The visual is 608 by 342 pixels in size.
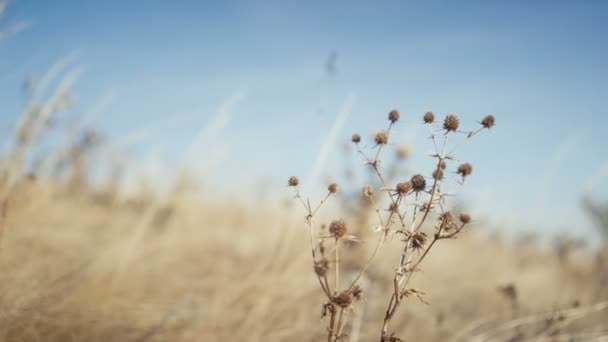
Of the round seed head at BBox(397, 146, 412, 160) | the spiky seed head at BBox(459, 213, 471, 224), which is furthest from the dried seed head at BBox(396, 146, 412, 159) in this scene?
the spiky seed head at BBox(459, 213, 471, 224)

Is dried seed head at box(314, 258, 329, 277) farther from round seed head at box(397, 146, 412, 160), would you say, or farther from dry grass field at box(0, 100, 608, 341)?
round seed head at box(397, 146, 412, 160)

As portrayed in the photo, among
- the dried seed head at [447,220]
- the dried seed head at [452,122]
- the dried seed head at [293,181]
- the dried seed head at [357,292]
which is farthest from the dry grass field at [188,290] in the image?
the dried seed head at [452,122]

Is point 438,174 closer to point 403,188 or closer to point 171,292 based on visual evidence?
point 403,188

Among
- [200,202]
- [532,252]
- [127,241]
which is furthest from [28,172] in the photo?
[532,252]

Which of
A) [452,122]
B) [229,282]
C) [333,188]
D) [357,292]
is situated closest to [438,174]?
[452,122]

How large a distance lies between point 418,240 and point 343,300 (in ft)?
0.92

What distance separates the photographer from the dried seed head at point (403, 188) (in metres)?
0.93

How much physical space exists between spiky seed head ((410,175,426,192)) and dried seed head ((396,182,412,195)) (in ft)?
0.05

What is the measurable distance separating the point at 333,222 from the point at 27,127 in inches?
110

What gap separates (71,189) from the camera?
638cm

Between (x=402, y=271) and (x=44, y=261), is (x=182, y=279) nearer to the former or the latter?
(x=44, y=261)

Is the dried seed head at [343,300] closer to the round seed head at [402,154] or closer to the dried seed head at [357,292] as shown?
the dried seed head at [357,292]

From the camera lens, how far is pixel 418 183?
3.11 feet

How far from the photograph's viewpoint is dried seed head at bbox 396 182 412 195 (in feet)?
3.06
